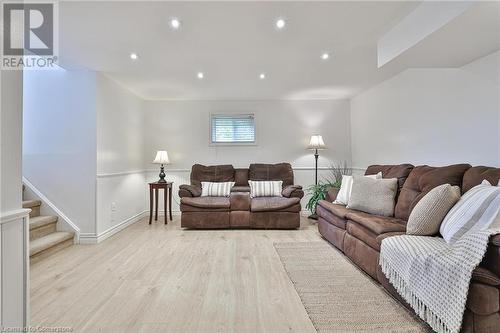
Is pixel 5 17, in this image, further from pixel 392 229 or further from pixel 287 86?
pixel 287 86

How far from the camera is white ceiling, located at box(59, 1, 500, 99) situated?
2086 millimetres

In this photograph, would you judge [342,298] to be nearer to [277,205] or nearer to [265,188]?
[277,205]

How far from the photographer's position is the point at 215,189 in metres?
4.55

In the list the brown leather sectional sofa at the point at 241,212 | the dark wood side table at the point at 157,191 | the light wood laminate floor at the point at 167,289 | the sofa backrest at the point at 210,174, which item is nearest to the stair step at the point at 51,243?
the light wood laminate floor at the point at 167,289

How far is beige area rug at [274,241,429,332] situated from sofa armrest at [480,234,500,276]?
548 mm

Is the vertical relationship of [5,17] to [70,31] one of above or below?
below

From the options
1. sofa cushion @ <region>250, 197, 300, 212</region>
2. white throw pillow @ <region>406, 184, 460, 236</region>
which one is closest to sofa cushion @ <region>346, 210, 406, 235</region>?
white throw pillow @ <region>406, 184, 460, 236</region>

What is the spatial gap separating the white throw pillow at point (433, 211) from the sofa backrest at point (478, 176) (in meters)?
0.19

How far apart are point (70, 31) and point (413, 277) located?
337 centimetres

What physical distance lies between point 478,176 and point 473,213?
0.60 meters

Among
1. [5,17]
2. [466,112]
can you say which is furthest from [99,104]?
[466,112]

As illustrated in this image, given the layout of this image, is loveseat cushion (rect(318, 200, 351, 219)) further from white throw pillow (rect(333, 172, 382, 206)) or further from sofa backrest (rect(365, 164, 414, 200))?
sofa backrest (rect(365, 164, 414, 200))

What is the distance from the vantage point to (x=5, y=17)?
1221mm

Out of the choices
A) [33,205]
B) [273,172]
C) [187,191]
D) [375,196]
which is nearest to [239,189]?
[273,172]
